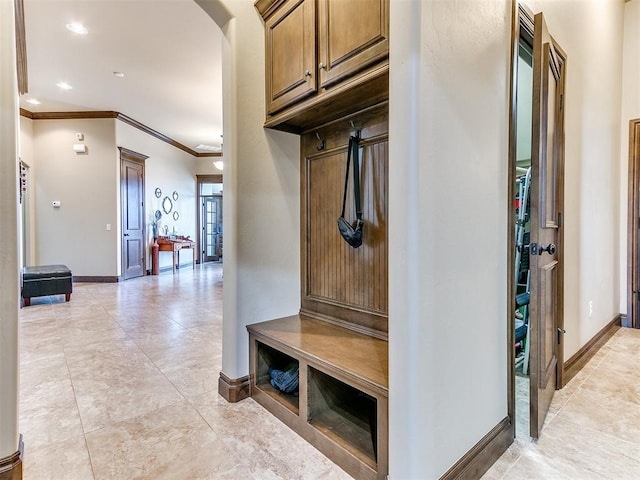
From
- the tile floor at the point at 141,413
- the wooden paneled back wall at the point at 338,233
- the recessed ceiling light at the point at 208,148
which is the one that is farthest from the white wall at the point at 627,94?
the recessed ceiling light at the point at 208,148

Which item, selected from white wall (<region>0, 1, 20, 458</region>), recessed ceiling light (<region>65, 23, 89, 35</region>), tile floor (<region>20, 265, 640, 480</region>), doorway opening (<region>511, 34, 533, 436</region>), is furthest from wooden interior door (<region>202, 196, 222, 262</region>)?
white wall (<region>0, 1, 20, 458</region>)

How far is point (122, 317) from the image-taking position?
3971 mm

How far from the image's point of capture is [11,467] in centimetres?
129

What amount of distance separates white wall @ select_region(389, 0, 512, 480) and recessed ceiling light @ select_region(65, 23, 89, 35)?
3.89 meters

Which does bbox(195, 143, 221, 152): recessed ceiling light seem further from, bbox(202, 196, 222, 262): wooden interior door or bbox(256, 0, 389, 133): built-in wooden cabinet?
bbox(256, 0, 389, 133): built-in wooden cabinet

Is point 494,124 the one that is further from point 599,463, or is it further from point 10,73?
point 10,73

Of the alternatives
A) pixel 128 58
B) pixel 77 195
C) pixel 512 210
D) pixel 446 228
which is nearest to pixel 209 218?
pixel 77 195

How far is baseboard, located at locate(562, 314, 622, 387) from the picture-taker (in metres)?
2.31

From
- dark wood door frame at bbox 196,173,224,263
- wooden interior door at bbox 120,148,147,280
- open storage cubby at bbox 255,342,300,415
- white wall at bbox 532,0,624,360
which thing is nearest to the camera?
open storage cubby at bbox 255,342,300,415

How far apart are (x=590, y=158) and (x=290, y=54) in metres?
2.43

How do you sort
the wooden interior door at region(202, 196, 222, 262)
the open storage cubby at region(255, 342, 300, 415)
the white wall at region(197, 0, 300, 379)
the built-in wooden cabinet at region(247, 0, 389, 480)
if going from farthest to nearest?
1. the wooden interior door at region(202, 196, 222, 262)
2. the white wall at region(197, 0, 300, 379)
3. the open storage cubby at region(255, 342, 300, 415)
4. the built-in wooden cabinet at region(247, 0, 389, 480)

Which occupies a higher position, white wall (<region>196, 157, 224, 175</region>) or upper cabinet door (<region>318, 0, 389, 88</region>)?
white wall (<region>196, 157, 224, 175</region>)

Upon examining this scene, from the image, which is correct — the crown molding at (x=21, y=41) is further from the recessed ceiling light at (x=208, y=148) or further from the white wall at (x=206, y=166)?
the white wall at (x=206, y=166)

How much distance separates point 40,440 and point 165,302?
3.22 m
